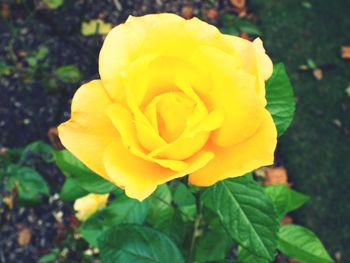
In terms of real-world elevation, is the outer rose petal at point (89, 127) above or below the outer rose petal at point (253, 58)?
below

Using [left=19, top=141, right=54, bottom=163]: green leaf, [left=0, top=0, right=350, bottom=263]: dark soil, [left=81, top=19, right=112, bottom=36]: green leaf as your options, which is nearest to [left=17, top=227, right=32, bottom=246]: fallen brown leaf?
[left=0, top=0, right=350, bottom=263]: dark soil

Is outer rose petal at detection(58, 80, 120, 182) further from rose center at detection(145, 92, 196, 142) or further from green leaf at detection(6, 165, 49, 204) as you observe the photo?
green leaf at detection(6, 165, 49, 204)

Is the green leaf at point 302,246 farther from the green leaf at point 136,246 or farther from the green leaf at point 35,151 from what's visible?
the green leaf at point 35,151

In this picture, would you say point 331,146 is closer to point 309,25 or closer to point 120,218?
point 309,25

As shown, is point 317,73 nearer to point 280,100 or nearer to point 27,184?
point 27,184

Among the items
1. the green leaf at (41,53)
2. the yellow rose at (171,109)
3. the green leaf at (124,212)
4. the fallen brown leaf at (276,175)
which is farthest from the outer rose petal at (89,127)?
the green leaf at (41,53)
